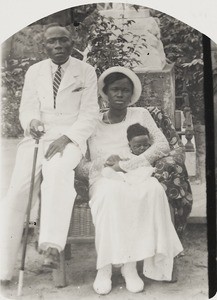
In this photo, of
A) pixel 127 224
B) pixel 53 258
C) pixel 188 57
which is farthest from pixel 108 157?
pixel 188 57

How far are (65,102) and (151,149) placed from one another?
62 cm

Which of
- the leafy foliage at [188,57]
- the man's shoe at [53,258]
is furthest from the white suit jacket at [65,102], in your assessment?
the man's shoe at [53,258]

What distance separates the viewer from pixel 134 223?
347cm

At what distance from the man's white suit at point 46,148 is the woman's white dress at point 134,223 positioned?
0.19 meters

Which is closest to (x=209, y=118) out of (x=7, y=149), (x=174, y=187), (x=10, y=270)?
(x=174, y=187)

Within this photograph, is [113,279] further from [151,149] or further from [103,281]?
[151,149]

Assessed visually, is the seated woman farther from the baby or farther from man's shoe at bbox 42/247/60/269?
Result: man's shoe at bbox 42/247/60/269

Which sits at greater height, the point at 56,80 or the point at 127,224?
the point at 56,80

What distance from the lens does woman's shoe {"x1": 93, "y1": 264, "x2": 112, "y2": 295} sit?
3.46 m

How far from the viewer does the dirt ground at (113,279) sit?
11.4 feet

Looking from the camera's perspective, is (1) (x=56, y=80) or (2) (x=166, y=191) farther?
(1) (x=56, y=80)

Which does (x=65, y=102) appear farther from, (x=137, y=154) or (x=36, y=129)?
(x=137, y=154)

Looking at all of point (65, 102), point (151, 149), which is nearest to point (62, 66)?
point (65, 102)

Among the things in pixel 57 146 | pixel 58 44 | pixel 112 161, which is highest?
pixel 58 44
